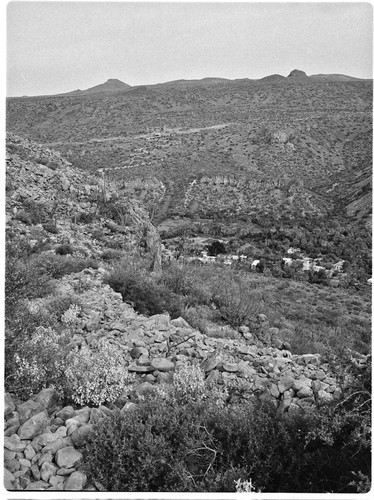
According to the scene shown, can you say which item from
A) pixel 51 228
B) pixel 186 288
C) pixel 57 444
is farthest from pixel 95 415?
pixel 51 228

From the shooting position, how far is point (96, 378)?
318 cm

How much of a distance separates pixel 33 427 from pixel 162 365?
1244 mm

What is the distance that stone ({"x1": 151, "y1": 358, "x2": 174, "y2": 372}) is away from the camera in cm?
367

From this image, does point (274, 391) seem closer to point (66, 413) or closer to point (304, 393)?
point (304, 393)

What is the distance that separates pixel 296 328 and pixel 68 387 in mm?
5131

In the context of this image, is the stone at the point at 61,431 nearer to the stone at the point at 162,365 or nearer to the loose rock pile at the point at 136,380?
the loose rock pile at the point at 136,380

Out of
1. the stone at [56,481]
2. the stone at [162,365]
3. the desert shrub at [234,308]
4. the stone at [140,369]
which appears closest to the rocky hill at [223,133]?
the desert shrub at [234,308]

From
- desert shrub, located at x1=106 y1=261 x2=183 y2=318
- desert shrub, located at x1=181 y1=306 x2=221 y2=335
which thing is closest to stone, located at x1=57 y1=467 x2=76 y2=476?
desert shrub, located at x1=181 y1=306 x2=221 y2=335

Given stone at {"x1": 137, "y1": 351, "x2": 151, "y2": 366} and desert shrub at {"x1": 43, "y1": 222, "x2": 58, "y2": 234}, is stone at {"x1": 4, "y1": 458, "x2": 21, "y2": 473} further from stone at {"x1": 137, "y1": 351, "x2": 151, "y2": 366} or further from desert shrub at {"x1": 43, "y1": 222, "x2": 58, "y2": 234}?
desert shrub at {"x1": 43, "y1": 222, "x2": 58, "y2": 234}

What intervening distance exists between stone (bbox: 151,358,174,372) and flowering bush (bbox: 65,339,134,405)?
0.85ft

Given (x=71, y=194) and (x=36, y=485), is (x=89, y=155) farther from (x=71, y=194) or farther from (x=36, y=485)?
(x=36, y=485)

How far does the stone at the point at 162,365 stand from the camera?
3668 millimetres

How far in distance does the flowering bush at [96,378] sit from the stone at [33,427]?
1.06ft

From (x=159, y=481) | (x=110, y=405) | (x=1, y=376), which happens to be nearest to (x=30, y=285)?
(x=1, y=376)
